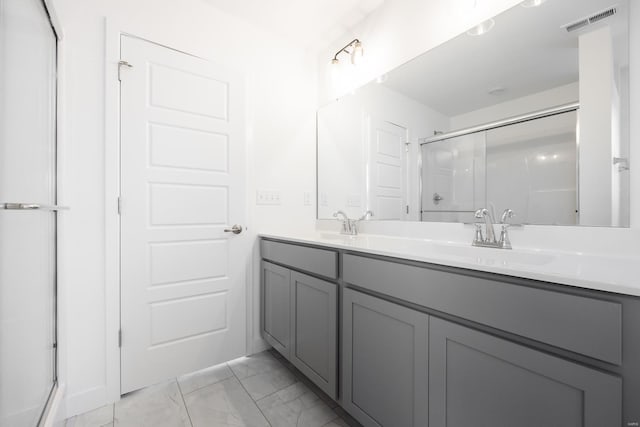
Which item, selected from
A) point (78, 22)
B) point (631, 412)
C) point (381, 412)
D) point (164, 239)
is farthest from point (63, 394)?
point (631, 412)

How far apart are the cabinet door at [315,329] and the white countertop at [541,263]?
0.81 ft

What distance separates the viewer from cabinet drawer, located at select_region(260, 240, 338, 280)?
1.39 metres

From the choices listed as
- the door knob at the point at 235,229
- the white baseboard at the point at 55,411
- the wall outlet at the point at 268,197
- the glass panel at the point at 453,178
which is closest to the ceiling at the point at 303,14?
the glass panel at the point at 453,178

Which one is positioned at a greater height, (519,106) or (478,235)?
(519,106)

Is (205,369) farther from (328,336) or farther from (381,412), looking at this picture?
(381,412)

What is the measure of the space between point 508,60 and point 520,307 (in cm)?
114

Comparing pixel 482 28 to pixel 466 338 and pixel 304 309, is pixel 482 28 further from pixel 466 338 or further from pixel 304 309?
pixel 304 309

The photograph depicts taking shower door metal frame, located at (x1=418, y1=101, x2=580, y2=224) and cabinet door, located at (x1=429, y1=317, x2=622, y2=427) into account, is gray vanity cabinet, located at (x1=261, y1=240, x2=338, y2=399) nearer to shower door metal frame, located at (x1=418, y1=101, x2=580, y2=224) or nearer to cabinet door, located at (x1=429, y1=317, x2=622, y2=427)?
cabinet door, located at (x1=429, y1=317, x2=622, y2=427)

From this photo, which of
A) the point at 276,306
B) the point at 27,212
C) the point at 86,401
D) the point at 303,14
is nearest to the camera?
the point at 27,212

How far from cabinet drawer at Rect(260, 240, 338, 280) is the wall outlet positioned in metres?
0.32

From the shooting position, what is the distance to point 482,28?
135 cm

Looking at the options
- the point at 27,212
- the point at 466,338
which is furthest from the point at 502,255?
the point at 27,212

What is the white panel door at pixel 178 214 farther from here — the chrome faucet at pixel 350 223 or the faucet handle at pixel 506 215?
the faucet handle at pixel 506 215

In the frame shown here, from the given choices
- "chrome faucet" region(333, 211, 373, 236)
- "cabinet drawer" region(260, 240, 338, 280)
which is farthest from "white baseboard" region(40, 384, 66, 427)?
"chrome faucet" region(333, 211, 373, 236)
